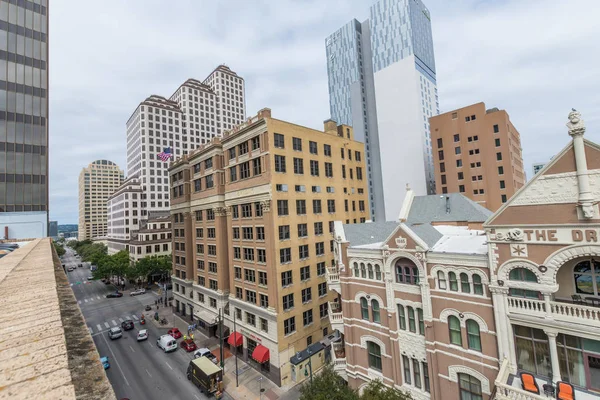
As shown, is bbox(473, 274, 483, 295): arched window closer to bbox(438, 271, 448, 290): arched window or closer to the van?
bbox(438, 271, 448, 290): arched window

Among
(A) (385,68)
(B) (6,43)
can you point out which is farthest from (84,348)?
(A) (385,68)

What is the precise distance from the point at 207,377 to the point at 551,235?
3470 cm

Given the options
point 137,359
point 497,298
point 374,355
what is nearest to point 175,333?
point 137,359

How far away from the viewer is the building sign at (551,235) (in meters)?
16.8

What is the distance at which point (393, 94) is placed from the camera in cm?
10375

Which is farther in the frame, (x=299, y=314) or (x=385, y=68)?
(x=385, y=68)

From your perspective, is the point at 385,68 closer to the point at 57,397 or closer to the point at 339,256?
the point at 339,256

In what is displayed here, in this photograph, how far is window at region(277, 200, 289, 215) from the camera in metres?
37.0

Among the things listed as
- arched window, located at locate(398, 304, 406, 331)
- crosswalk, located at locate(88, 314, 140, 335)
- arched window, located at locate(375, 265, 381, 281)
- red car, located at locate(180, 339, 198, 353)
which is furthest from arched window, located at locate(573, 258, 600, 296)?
crosswalk, located at locate(88, 314, 140, 335)

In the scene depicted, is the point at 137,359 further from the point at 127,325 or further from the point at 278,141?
the point at 278,141

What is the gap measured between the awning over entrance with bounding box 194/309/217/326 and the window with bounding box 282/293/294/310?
1539 cm

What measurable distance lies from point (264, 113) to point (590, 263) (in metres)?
35.3

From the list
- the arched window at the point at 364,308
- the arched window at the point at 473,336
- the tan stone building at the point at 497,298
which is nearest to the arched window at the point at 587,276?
the tan stone building at the point at 497,298

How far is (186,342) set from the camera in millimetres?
43656
